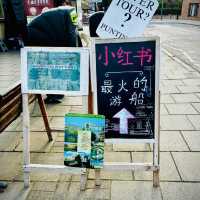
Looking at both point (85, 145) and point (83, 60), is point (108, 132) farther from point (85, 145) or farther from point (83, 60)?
point (83, 60)

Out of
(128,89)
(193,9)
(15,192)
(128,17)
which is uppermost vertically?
(193,9)

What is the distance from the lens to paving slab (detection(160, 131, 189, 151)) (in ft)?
13.5

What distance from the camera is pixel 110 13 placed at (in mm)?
3152

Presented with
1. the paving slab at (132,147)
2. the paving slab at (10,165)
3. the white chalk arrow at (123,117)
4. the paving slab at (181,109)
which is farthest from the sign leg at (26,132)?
the paving slab at (181,109)

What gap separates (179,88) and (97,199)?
4.56 m

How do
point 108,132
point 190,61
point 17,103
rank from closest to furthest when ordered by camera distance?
1. point 108,132
2. point 17,103
3. point 190,61

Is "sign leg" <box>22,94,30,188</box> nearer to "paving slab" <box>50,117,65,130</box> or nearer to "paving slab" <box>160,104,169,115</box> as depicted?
"paving slab" <box>50,117,65,130</box>

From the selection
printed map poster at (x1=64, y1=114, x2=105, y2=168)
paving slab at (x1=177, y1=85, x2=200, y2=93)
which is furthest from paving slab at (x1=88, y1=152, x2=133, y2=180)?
paving slab at (x1=177, y1=85, x2=200, y2=93)

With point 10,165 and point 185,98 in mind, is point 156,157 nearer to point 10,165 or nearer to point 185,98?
point 10,165

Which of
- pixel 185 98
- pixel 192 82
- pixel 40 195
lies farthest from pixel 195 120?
pixel 40 195

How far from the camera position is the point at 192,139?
4.37 meters

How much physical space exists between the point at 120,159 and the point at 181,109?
7.30ft

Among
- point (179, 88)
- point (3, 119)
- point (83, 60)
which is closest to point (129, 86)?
point (83, 60)

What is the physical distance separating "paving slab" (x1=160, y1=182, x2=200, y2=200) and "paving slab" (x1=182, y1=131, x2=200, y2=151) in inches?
35.2
